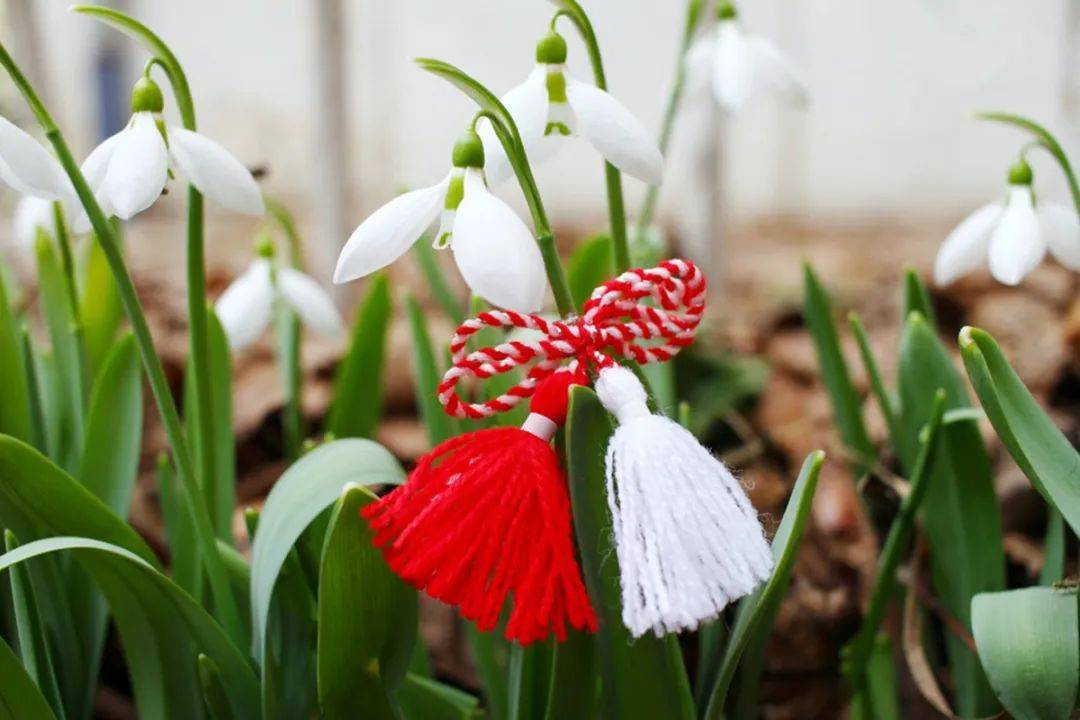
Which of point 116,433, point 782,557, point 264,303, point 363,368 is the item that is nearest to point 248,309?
point 264,303

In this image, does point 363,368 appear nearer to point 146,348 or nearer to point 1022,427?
point 146,348

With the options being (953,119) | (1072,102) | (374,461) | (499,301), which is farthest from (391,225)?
(953,119)

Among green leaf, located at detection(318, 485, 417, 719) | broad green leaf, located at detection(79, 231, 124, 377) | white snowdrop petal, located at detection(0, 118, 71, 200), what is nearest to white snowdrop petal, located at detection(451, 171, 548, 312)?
green leaf, located at detection(318, 485, 417, 719)

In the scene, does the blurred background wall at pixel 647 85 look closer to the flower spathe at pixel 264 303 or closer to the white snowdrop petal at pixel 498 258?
the flower spathe at pixel 264 303

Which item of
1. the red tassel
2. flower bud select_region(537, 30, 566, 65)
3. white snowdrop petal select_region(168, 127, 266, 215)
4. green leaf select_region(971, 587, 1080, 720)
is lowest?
green leaf select_region(971, 587, 1080, 720)

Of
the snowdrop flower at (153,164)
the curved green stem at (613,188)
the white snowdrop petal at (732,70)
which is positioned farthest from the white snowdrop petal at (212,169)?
the white snowdrop petal at (732,70)

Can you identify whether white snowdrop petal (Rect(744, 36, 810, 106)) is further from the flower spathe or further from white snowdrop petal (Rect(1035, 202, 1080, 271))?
the flower spathe
